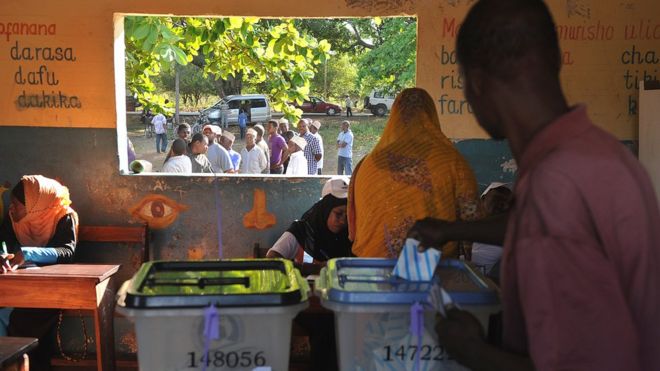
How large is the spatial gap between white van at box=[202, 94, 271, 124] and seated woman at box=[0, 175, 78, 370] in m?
17.8

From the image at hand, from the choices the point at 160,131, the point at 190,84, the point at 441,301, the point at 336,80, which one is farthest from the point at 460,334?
the point at 190,84

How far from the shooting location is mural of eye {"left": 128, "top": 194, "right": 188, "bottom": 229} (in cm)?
452

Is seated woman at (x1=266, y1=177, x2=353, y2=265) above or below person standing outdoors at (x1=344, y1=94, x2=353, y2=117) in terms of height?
below

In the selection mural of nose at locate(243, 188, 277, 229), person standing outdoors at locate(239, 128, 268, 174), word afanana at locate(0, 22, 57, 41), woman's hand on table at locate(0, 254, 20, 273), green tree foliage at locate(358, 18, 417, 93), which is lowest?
woman's hand on table at locate(0, 254, 20, 273)

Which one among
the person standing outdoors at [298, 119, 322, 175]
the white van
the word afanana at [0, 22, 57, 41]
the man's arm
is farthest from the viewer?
the white van

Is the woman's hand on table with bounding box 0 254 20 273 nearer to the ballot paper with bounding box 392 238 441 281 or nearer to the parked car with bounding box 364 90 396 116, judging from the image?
the ballot paper with bounding box 392 238 441 281

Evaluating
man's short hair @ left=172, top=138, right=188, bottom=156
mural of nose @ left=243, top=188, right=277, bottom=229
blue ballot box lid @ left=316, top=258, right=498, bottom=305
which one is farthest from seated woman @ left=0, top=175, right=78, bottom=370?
blue ballot box lid @ left=316, top=258, right=498, bottom=305

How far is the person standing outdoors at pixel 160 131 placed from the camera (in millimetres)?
19062

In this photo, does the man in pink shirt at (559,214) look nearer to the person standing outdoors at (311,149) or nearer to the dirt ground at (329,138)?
the person standing outdoors at (311,149)

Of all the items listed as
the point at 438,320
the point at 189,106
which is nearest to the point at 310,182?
the point at 438,320

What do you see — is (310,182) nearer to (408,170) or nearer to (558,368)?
(408,170)

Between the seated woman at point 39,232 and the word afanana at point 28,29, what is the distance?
101 centimetres

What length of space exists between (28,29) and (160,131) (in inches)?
606

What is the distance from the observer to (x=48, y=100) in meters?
4.46
